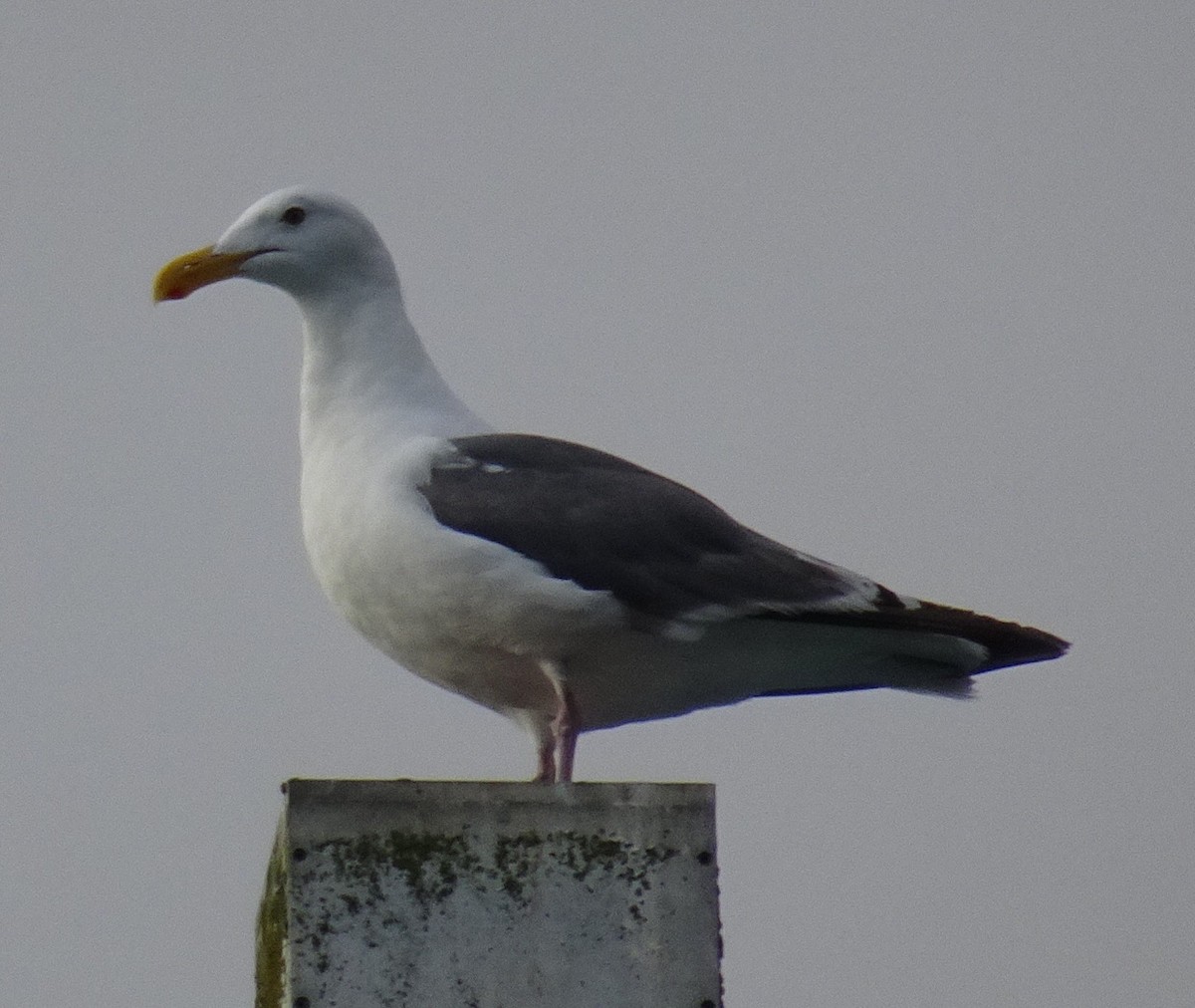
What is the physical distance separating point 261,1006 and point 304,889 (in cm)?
56

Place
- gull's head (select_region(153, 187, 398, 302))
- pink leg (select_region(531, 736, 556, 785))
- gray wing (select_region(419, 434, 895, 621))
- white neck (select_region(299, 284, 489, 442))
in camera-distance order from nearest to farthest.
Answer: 1. gray wing (select_region(419, 434, 895, 621))
2. pink leg (select_region(531, 736, 556, 785))
3. white neck (select_region(299, 284, 489, 442))
4. gull's head (select_region(153, 187, 398, 302))

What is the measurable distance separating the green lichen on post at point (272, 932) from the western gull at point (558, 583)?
84.1 inches

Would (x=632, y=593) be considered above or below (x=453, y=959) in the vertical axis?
above

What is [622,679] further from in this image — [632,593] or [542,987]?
[542,987]

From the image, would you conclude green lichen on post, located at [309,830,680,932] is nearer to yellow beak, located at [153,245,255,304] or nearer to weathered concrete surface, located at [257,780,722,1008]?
weathered concrete surface, located at [257,780,722,1008]

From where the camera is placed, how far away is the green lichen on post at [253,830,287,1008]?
18.3 feet

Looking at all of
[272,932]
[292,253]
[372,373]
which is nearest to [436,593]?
[372,373]

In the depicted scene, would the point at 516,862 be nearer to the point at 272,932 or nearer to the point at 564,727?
the point at 272,932

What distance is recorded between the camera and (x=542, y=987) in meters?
5.54

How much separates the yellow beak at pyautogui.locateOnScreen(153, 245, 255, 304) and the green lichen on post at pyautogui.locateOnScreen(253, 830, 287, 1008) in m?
3.81

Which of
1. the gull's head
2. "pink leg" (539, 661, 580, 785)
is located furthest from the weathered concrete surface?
the gull's head

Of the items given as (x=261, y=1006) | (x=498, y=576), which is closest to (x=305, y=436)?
(x=498, y=576)

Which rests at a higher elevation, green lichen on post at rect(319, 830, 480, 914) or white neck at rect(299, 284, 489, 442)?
white neck at rect(299, 284, 489, 442)

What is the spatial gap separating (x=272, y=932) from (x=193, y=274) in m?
4.13
